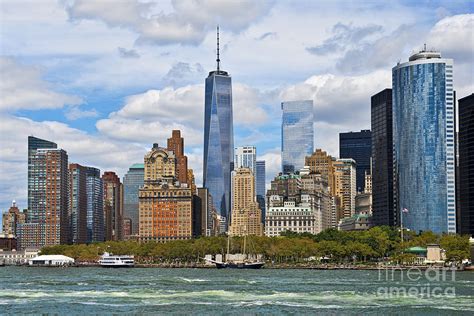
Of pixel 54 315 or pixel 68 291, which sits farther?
pixel 68 291

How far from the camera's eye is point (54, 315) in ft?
311

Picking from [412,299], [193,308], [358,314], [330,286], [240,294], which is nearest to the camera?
[358,314]

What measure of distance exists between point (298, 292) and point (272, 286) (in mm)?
16110

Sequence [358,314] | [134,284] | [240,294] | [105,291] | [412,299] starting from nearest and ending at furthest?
[358,314], [412,299], [240,294], [105,291], [134,284]

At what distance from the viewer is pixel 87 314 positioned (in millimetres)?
94562

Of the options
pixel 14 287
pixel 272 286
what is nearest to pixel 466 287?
pixel 272 286

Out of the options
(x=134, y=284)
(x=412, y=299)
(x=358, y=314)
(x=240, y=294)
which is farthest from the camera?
(x=134, y=284)

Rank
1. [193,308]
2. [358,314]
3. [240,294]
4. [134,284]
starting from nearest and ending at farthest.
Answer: [358,314], [193,308], [240,294], [134,284]

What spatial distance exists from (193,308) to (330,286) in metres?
44.3

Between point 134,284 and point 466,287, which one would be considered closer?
point 466,287

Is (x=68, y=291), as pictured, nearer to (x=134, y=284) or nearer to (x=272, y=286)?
(x=134, y=284)

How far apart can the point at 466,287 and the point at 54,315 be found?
67817 mm

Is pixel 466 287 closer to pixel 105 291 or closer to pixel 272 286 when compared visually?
pixel 272 286

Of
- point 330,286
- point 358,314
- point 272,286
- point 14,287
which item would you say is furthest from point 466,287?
point 14,287
